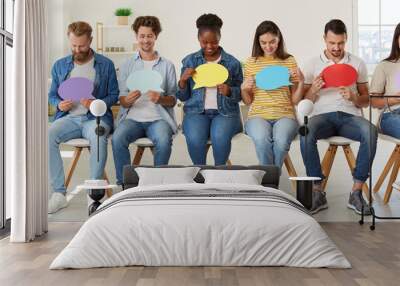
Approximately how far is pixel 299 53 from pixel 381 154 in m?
1.96

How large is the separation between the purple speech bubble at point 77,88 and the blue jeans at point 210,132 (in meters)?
0.84

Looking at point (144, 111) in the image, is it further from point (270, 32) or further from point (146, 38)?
point (270, 32)

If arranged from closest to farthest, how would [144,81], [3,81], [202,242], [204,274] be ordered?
[204,274] < [202,242] < [3,81] < [144,81]

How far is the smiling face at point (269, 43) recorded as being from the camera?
5730mm

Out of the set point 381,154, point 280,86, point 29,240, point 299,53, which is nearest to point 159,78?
point 280,86

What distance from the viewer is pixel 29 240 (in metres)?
4.75

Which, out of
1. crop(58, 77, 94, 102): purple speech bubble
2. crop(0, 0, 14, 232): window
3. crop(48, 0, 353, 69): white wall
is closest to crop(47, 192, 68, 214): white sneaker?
crop(0, 0, 14, 232): window

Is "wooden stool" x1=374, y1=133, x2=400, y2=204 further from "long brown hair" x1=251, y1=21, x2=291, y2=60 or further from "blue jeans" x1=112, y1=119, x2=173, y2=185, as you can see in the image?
"blue jeans" x1=112, y1=119, x2=173, y2=185

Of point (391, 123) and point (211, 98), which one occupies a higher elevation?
point (211, 98)

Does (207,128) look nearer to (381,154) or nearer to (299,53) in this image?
(381,154)

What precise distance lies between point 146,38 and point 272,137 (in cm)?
134

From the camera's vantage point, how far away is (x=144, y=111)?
19.0 feet

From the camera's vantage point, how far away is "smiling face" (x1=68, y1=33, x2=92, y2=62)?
5.93 m

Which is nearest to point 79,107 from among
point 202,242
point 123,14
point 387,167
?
point 202,242
